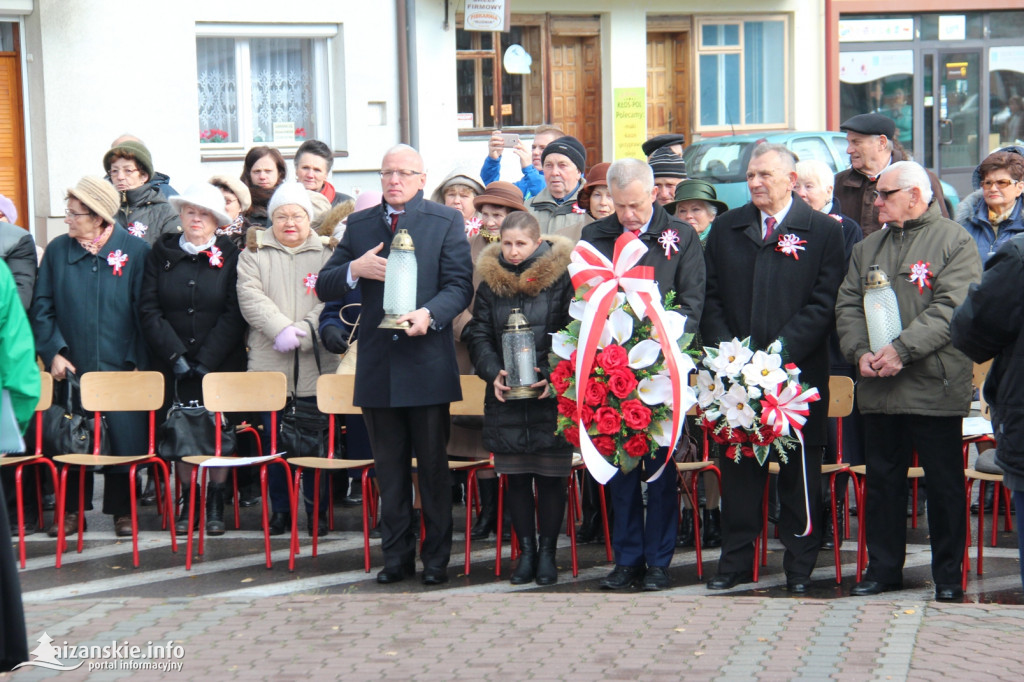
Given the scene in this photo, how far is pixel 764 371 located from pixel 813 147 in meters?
12.1

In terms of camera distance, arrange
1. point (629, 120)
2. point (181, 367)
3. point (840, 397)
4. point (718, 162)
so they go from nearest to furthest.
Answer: point (840, 397), point (181, 367), point (718, 162), point (629, 120)

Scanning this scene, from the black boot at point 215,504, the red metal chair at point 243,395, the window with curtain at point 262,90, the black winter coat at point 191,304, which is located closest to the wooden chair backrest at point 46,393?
the black winter coat at point 191,304

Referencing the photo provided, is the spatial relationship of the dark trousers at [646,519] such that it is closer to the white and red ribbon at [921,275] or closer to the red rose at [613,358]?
the red rose at [613,358]

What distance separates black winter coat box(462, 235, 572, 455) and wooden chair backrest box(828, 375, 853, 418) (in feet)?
5.03

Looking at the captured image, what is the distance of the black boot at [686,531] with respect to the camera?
321 inches

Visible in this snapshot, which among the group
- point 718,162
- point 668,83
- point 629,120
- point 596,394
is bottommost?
point 596,394

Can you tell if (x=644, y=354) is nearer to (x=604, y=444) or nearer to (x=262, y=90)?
(x=604, y=444)

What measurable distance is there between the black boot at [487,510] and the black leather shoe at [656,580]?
149cm

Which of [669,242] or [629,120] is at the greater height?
[629,120]

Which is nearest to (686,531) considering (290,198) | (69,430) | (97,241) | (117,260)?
(290,198)

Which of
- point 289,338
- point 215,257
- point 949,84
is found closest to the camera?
point 289,338

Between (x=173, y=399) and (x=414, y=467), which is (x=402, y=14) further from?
(x=414, y=467)

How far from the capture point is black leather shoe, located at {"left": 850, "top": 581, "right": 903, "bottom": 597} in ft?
22.7

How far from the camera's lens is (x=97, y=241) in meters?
8.70
